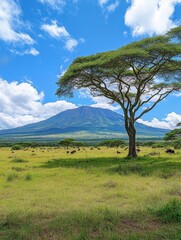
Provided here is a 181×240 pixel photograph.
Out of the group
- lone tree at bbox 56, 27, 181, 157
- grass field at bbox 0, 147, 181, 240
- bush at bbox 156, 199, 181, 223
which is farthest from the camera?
lone tree at bbox 56, 27, 181, 157

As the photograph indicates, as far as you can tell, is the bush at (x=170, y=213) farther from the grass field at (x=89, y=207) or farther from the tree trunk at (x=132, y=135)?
the tree trunk at (x=132, y=135)

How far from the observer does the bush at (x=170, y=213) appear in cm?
812

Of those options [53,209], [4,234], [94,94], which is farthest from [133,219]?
[94,94]

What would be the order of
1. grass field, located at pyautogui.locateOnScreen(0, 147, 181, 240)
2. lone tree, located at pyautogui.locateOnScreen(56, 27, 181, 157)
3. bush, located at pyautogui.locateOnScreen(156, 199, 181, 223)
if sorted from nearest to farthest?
grass field, located at pyautogui.locateOnScreen(0, 147, 181, 240) < bush, located at pyautogui.locateOnScreen(156, 199, 181, 223) < lone tree, located at pyautogui.locateOnScreen(56, 27, 181, 157)

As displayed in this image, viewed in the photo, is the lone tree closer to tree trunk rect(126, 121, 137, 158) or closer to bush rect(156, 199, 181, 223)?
tree trunk rect(126, 121, 137, 158)

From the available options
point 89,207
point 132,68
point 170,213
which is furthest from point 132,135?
point 170,213

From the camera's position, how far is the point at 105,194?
12547 millimetres

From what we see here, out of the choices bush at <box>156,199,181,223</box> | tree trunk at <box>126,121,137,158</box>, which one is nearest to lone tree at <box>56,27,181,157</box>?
tree trunk at <box>126,121,137,158</box>

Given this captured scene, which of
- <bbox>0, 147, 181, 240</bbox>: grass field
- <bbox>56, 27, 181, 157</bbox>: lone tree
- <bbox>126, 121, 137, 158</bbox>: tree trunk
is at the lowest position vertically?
<bbox>0, 147, 181, 240</bbox>: grass field

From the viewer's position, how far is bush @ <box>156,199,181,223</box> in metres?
8.12

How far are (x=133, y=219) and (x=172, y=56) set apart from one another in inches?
812

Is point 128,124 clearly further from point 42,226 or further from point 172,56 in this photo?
point 42,226

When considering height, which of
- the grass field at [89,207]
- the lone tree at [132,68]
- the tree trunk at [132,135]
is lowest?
the grass field at [89,207]

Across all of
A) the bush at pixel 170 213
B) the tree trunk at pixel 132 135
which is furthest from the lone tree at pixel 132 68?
the bush at pixel 170 213
